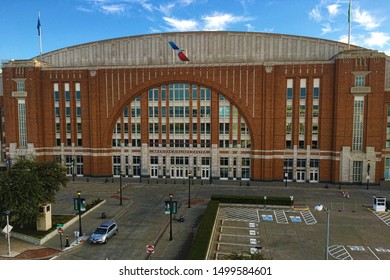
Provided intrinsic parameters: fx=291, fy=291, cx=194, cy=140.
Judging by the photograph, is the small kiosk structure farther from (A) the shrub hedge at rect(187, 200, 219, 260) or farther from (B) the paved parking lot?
(A) the shrub hedge at rect(187, 200, 219, 260)

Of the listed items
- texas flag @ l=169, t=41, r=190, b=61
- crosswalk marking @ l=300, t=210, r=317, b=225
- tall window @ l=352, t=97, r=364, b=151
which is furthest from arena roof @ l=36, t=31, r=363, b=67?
crosswalk marking @ l=300, t=210, r=317, b=225

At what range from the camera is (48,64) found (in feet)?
191

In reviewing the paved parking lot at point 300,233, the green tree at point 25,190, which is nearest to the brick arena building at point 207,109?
the paved parking lot at point 300,233

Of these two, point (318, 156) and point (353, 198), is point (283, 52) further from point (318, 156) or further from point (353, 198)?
point (353, 198)

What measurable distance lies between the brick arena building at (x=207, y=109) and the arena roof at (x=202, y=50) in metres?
0.19

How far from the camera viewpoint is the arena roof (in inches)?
2110

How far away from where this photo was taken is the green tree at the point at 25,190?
87.3 ft

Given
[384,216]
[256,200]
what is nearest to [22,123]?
[256,200]

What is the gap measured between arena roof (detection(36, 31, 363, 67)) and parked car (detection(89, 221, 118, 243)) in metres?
35.4

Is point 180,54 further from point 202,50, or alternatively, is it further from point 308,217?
point 308,217

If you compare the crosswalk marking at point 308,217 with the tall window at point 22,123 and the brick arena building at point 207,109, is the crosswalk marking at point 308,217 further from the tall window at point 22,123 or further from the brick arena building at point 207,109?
the tall window at point 22,123

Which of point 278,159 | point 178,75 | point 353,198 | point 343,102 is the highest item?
point 178,75
